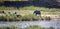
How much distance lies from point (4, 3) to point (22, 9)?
9.3 inches

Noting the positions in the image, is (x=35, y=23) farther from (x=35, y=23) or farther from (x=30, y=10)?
(x=30, y=10)

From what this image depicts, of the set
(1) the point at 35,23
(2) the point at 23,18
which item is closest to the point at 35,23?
(1) the point at 35,23

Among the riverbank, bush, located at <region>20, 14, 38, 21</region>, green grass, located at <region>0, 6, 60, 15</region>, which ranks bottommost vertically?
the riverbank

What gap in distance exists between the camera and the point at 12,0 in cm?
209

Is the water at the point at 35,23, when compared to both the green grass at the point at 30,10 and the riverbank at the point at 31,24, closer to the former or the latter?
the riverbank at the point at 31,24

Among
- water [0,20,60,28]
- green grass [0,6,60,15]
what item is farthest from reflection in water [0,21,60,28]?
green grass [0,6,60,15]

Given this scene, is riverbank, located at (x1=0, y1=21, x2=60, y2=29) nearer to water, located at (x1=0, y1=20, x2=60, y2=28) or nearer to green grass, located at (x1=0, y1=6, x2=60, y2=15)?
water, located at (x1=0, y1=20, x2=60, y2=28)

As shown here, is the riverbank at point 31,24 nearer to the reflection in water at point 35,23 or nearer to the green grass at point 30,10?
the reflection in water at point 35,23

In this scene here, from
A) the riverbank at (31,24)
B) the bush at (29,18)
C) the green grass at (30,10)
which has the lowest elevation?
the riverbank at (31,24)

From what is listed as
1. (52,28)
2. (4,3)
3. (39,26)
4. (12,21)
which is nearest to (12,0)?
(4,3)

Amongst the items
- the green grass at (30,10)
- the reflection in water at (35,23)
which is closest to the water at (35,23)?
the reflection in water at (35,23)

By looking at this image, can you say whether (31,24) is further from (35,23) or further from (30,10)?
(30,10)

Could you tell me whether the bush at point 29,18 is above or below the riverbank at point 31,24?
above

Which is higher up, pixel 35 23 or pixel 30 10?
pixel 30 10
